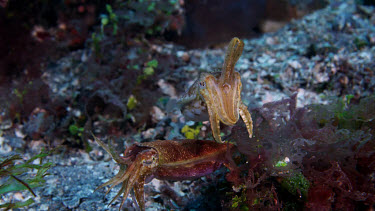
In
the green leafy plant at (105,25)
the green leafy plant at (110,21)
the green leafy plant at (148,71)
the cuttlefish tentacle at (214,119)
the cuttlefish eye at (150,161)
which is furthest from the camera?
the green leafy plant at (110,21)

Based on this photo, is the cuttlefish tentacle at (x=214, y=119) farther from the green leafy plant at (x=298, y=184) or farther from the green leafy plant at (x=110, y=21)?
the green leafy plant at (x=110, y=21)

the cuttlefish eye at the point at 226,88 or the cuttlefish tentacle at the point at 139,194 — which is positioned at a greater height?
the cuttlefish eye at the point at 226,88

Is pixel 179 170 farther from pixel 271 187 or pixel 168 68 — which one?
pixel 168 68

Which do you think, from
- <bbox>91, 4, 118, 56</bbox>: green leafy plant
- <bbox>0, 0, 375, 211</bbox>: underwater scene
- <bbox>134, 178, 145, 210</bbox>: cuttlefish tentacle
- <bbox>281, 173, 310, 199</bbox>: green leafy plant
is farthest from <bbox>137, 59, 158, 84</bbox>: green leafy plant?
<bbox>281, 173, 310, 199</bbox>: green leafy plant

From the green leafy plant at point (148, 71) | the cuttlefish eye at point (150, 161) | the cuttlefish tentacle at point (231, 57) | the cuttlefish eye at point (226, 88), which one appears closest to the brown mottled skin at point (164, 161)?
the cuttlefish eye at point (150, 161)

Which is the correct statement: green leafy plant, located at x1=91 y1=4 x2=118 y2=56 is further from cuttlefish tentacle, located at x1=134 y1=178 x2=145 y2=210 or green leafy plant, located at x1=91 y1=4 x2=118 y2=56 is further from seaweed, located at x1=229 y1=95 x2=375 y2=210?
seaweed, located at x1=229 y1=95 x2=375 y2=210

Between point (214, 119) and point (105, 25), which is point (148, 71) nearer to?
point (105, 25)
